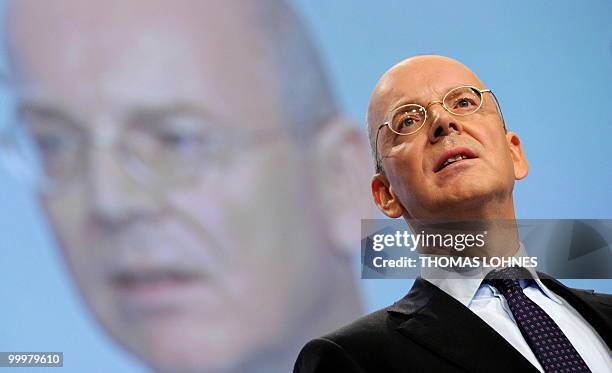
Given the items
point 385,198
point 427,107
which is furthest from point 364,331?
point 427,107

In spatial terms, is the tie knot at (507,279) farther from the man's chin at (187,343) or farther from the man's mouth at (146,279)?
the man's mouth at (146,279)

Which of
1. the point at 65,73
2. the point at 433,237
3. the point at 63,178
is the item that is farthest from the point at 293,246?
the point at 65,73

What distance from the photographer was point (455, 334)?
127 cm

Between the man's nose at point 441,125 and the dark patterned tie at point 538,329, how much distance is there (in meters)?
0.29

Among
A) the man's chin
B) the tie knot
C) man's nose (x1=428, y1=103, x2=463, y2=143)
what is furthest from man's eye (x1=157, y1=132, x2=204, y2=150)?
the tie knot

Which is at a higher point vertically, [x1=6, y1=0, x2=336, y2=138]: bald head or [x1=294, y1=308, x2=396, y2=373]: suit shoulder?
[x1=6, y1=0, x2=336, y2=138]: bald head

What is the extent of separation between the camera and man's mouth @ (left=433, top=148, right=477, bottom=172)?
4.63 feet

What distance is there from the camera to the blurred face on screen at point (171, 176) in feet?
6.12

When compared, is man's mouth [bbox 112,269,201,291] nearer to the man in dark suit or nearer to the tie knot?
the man in dark suit

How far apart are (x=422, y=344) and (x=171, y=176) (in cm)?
91

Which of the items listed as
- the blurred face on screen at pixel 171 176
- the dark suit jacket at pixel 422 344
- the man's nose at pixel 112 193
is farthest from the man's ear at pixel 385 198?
the man's nose at pixel 112 193

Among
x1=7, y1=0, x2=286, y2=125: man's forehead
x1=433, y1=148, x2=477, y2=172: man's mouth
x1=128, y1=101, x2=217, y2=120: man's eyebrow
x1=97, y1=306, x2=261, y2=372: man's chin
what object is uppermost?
x1=7, y1=0, x2=286, y2=125: man's forehead

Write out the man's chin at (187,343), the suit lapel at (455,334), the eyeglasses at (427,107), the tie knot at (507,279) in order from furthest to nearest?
the man's chin at (187,343) < the eyeglasses at (427,107) < the tie knot at (507,279) < the suit lapel at (455,334)

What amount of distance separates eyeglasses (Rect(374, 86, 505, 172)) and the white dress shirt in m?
0.30
